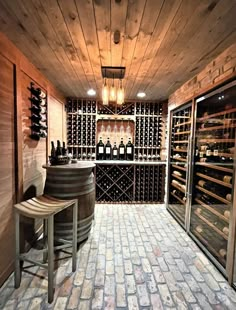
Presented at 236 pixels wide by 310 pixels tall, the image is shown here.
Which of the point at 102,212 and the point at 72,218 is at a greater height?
the point at 72,218

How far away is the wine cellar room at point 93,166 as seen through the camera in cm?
149

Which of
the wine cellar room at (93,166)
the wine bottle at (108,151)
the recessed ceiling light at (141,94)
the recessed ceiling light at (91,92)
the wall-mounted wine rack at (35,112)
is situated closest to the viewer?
the wine cellar room at (93,166)

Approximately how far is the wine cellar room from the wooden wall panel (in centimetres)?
2

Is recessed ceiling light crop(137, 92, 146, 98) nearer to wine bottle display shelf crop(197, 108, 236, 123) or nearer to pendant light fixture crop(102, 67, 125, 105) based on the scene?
pendant light fixture crop(102, 67, 125, 105)

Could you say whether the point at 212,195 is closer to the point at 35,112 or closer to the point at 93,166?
the point at 93,166

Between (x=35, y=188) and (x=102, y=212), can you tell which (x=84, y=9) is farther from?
(x=102, y=212)

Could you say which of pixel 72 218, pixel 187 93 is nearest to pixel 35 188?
pixel 72 218

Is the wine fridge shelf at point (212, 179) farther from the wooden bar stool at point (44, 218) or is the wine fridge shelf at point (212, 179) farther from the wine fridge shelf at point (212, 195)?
the wooden bar stool at point (44, 218)

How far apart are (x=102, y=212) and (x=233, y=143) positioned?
100 inches

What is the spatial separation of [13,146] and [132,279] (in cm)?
178

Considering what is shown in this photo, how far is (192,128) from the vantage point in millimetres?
2699

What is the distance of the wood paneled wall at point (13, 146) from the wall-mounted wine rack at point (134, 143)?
1.60 metres

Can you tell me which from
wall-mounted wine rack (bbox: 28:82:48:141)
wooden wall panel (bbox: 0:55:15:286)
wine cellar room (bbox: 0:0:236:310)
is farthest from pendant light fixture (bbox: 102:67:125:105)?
wooden wall panel (bbox: 0:55:15:286)

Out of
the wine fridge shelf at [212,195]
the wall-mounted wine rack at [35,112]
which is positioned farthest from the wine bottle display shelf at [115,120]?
the wine fridge shelf at [212,195]
